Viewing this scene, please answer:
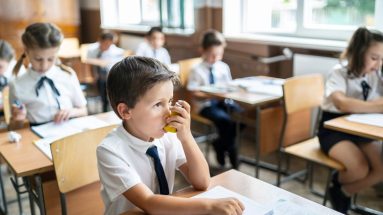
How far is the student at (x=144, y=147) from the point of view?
1.07m

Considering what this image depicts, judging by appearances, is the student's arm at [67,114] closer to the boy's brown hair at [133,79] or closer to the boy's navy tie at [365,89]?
the boy's brown hair at [133,79]

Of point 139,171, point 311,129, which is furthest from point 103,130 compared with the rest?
point 311,129

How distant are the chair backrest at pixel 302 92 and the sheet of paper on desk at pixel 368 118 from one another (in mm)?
441

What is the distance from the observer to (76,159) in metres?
1.48

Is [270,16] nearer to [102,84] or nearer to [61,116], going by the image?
[102,84]

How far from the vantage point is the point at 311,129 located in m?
2.91

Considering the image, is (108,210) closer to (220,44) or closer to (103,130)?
(103,130)

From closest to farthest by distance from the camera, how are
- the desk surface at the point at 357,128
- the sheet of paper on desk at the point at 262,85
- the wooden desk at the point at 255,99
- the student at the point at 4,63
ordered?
the desk surface at the point at 357,128 < the wooden desk at the point at 255,99 < the sheet of paper on desk at the point at 262,85 < the student at the point at 4,63

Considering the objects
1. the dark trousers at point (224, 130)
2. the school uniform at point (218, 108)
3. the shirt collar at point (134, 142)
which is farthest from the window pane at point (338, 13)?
the shirt collar at point (134, 142)

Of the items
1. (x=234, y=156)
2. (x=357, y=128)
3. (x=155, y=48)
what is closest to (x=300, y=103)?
(x=357, y=128)

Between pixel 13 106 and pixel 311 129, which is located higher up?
pixel 13 106

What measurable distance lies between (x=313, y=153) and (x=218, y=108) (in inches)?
43.2

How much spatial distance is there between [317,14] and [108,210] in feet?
9.25

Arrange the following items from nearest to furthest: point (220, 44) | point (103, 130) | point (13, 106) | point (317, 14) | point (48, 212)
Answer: point (103, 130), point (48, 212), point (13, 106), point (220, 44), point (317, 14)
